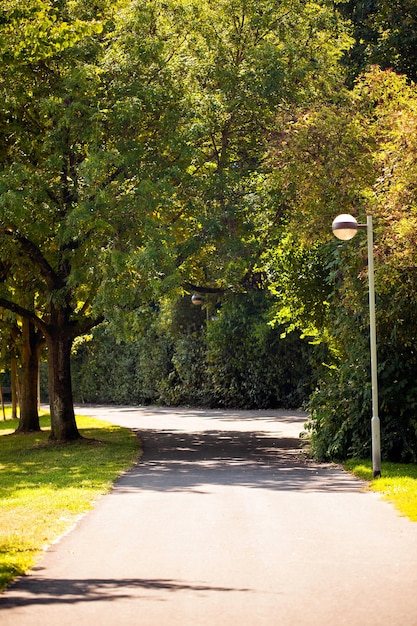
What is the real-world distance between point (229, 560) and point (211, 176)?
18857 millimetres

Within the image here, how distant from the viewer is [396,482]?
50.6 ft

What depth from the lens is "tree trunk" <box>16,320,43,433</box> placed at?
32625 mm

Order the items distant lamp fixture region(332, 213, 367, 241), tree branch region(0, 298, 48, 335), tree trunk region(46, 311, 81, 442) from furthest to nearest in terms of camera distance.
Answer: tree trunk region(46, 311, 81, 442) → tree branch region(0, 298, 48, 335) → distant lamp fixture region(332, 213, 367, 241)

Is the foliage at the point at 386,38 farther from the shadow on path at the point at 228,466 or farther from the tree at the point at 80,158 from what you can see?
the shadow on path at the point at 228,466

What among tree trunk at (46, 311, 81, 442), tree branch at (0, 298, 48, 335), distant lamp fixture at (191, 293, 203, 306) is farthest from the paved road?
distant lamp fixture at (191, 293, 203, 306)

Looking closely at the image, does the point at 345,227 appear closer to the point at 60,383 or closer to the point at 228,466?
the point at 228,466

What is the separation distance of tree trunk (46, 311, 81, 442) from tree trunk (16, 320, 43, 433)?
614 centimetres

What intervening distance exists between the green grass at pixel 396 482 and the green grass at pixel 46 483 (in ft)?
13.8

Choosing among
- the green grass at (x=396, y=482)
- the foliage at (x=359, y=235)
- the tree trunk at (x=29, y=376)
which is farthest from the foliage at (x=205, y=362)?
the green grass at (x=396, y=482)

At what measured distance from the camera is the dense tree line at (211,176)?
19.5m

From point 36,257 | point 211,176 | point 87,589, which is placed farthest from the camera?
point 211,176

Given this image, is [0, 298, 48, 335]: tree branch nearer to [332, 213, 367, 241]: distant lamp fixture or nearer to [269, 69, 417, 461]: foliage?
[269, 69, 417, 461]: foliage

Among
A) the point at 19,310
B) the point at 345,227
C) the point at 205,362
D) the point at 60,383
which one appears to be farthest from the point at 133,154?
the point at 205,362

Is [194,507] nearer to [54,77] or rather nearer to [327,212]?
[327,212]
